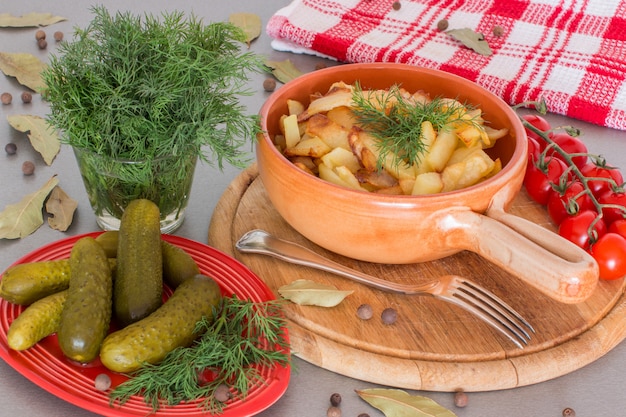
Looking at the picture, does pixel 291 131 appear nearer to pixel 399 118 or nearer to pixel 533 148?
pixel 399 118

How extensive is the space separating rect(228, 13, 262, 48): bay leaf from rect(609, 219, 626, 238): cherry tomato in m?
1.11

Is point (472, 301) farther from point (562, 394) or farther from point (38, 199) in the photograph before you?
point (38, 199)

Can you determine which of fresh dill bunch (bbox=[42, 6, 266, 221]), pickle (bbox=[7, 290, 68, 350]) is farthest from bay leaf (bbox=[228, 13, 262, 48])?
pickle (bbox=[7, 290, 68, 350])

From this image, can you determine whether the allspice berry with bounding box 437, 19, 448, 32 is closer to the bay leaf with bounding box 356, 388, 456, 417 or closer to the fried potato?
the fried potato

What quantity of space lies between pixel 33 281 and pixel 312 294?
0.41 meters

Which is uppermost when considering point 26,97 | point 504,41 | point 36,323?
point 36,323

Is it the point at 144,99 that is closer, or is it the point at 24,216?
the point at 144,99

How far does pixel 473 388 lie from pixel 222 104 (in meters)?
0.58

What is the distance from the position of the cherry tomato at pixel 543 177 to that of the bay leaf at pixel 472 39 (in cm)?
59

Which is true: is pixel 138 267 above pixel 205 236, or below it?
above

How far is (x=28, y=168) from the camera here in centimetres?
158

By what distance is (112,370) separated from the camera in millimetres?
1062

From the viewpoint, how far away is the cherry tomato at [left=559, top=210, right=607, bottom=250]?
1.36 metres

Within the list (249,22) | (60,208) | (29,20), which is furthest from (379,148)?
(29,20)
